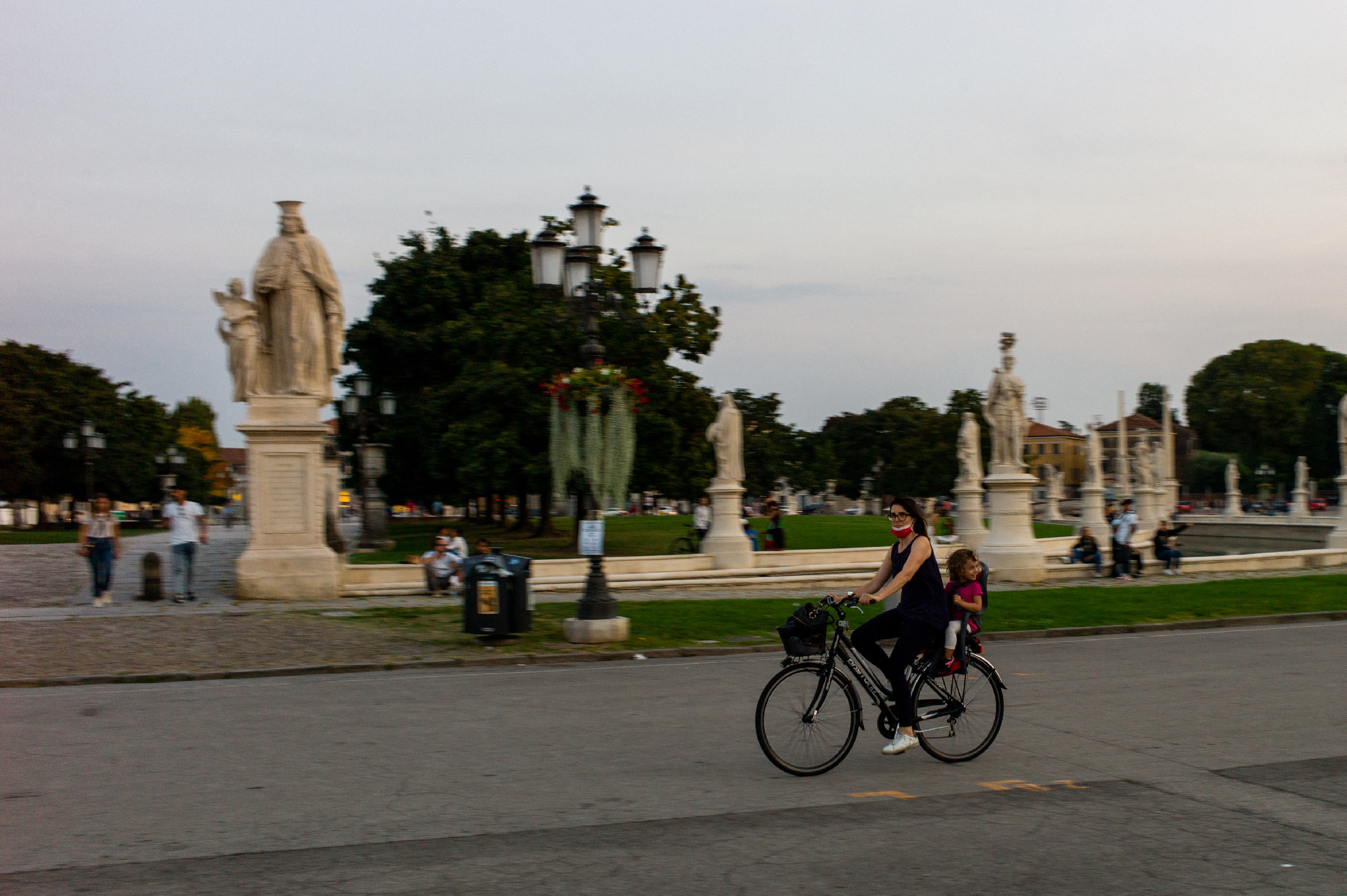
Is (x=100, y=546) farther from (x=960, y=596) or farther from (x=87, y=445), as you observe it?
(x=87, y=445)

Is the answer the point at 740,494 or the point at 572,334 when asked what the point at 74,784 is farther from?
the point at 572,334

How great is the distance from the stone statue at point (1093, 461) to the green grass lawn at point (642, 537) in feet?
9.44

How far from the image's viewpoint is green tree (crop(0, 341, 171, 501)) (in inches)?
2532

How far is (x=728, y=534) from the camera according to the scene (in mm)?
26375

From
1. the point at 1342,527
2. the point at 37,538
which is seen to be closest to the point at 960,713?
the point at 1342,527

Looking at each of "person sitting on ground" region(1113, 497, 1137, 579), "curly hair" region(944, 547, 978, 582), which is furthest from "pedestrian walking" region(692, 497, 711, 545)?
"curly hair" region(944, 547, 978, 582)

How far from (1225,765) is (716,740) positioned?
3315 mm

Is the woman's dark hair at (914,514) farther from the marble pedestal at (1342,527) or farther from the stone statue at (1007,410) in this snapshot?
the marble pedestal at (1342,527)

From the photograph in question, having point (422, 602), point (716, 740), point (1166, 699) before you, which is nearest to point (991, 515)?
point (422, 602)

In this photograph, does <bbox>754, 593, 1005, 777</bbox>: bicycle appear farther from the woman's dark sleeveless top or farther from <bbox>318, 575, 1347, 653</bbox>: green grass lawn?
<bbox>318, 575, 1347, 653</bbox>: green grass lawn

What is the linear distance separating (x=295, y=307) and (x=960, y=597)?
16087 mm

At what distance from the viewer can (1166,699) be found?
34.0ft

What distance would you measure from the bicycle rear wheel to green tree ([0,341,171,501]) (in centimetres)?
6572

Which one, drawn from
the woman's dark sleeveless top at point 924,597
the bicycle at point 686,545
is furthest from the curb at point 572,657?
the bicycle at point 686,545
